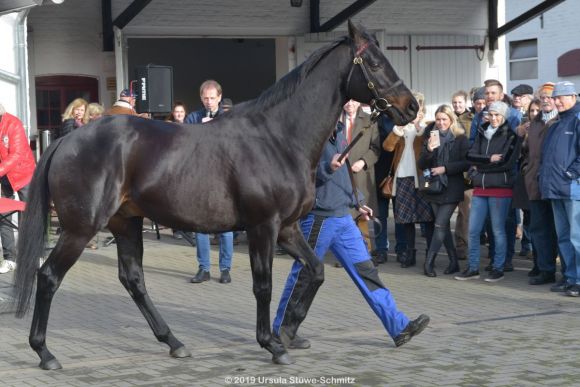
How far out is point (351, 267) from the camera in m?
7.48

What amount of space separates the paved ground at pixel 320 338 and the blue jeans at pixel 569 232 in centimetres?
33

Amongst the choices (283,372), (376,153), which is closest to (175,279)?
(376,153)

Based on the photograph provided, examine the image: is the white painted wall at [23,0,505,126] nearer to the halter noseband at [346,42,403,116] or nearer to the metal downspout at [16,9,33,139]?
the metal downspout at [16,9,33,139]

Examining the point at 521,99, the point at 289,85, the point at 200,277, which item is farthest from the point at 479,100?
the point at 289,85

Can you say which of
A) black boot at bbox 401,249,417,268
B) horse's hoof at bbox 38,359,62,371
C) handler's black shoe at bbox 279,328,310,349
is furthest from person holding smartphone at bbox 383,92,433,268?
horse's hoof at bbox 38,359,62,371

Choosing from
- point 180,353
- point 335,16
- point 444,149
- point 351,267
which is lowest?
point 180,353

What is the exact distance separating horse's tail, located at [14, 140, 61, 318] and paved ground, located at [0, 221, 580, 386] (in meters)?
0.51

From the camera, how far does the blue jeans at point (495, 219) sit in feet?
35.2

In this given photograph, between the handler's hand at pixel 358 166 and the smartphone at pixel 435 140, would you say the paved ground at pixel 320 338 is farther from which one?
the smartphone at pixel 435 140

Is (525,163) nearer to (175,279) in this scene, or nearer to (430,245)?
(430,245)

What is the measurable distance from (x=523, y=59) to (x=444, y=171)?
2080cm

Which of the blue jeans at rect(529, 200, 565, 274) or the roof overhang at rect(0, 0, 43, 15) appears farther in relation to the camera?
the roof overhang at rect(0, 0, 43, 15)

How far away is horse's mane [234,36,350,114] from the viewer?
23.3 ft

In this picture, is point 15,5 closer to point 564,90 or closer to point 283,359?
point 564,90
